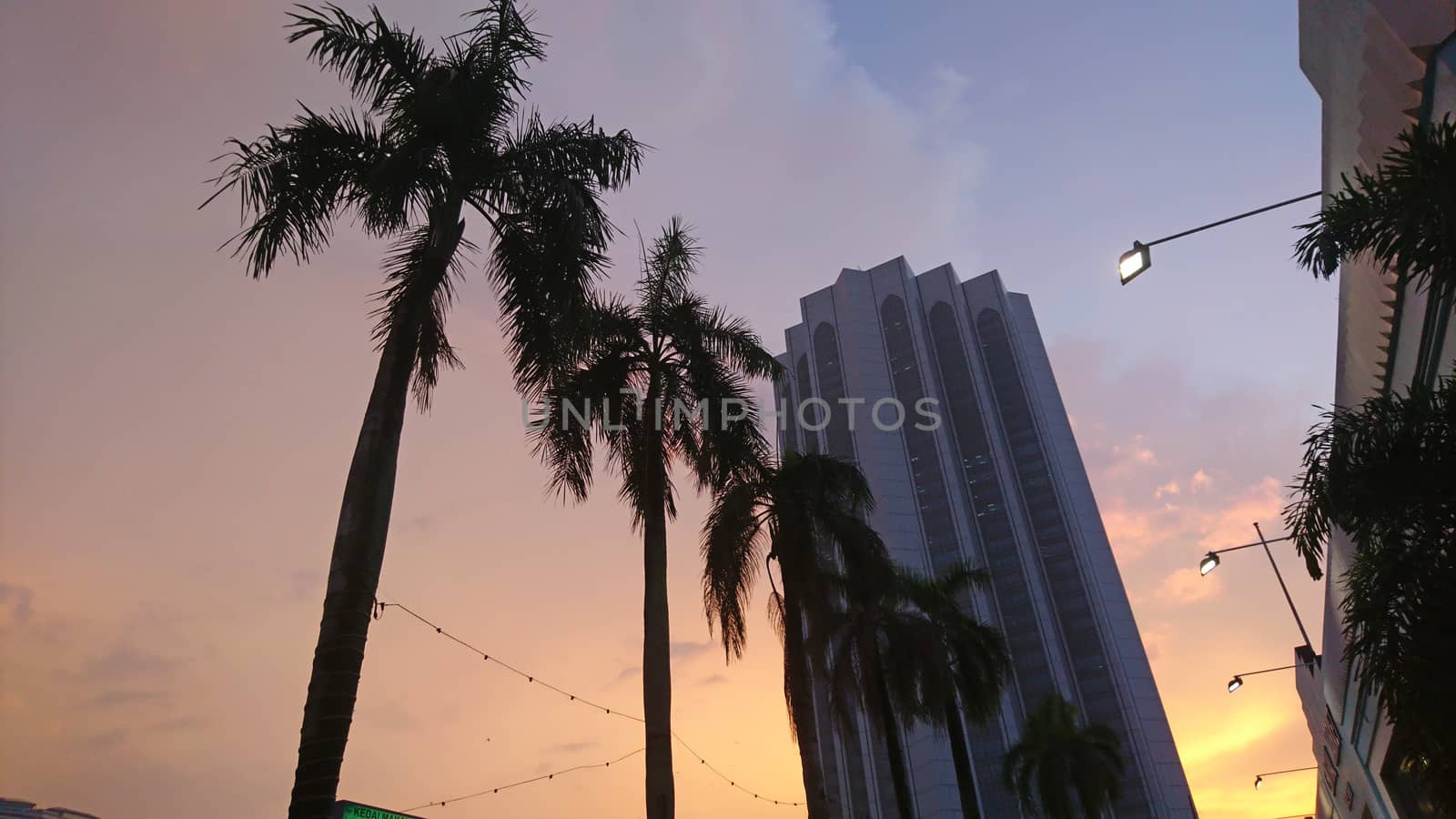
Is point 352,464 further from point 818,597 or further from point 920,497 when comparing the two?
point 920,497

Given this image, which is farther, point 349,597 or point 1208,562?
point 1208,562

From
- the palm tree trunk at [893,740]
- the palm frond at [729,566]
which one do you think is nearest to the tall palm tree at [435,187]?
the palm frond at [729,566]

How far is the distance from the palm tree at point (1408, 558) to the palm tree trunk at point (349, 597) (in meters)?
11.1

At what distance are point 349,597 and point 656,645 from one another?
6540 millimetres

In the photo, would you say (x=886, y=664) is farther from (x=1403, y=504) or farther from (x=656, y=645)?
(x=1403, y=504)

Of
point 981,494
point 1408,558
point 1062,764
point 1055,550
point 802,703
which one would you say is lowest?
point 1408,558

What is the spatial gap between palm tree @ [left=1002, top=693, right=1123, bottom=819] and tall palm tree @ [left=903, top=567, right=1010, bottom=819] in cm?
1122

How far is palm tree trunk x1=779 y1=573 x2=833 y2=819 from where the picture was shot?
1662cm

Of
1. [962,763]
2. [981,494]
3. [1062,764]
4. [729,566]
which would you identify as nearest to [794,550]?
[729,566]

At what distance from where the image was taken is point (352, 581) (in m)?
8.61

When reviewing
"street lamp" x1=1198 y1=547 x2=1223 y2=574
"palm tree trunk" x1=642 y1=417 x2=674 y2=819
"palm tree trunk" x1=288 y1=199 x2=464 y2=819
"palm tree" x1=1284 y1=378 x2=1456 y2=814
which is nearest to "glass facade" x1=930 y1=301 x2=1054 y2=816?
"street lamp" x1=1198 y1=547 x2=1223 y2=574

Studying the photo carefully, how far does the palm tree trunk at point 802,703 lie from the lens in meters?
16.6

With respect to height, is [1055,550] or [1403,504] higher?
[1055,550]

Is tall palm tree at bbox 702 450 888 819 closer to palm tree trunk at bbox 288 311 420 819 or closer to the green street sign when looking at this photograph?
palm tree trunk at bbox 288 311 420 819
